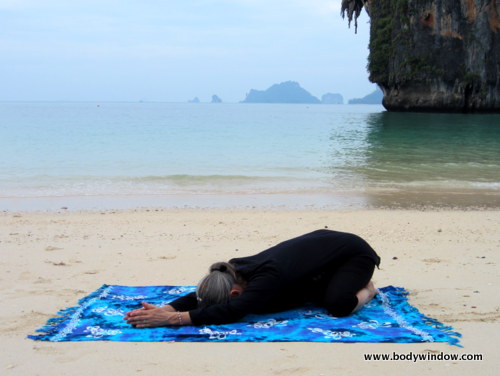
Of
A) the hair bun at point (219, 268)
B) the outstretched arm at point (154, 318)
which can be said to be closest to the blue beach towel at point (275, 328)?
the outstretched arm at point (154, 318)

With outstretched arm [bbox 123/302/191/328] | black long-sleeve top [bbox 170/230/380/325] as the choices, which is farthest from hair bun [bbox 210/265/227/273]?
outstretched arm [bbox 123/302/191/328]

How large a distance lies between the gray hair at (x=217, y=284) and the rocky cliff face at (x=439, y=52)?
44.8 m

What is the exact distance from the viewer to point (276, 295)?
348 cm

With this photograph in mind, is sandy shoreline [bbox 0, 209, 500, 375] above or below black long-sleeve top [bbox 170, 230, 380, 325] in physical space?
below

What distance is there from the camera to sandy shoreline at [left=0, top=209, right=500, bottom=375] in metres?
2.93

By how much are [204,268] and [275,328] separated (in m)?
1.92

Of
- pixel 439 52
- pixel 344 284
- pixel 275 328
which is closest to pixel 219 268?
pixel 275 328

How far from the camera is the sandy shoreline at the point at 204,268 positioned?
9.61 ft

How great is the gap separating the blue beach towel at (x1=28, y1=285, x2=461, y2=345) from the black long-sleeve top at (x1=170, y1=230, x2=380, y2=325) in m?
0.10

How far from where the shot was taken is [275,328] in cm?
341

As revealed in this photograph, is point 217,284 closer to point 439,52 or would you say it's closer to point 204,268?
point 204,268

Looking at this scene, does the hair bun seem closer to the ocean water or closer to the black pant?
the black pant

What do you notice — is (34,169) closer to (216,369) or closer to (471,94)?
(216,369)

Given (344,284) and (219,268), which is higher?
(219,268)
